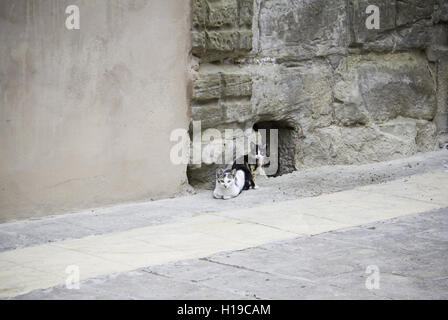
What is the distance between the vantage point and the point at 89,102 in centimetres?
680

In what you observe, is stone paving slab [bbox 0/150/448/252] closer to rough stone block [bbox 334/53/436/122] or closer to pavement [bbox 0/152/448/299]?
pavement [bbox 0/152/448/299]

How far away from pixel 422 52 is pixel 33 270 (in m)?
5.84

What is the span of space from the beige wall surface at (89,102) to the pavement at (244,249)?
232 mm

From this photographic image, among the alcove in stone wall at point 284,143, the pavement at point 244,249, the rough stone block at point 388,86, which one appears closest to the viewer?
the pavement at point 244,249

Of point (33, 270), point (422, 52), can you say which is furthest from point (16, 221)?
point (422, 52)

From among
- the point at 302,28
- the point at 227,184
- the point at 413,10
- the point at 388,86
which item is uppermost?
the point at 413,10

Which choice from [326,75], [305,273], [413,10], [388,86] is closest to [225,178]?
[326,75]

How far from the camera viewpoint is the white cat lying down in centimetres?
743

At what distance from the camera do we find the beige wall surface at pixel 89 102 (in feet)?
20.8

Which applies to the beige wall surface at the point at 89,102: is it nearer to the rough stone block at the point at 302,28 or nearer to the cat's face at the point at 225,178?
the cat's face at the point at 225,178

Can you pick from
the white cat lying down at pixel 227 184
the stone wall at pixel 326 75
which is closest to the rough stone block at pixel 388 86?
the stone wall at pixel 326 75

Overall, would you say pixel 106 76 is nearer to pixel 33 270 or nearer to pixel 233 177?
pixel 233 177

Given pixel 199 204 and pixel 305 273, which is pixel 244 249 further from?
pixel 199 204

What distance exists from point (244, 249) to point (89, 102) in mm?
2024
